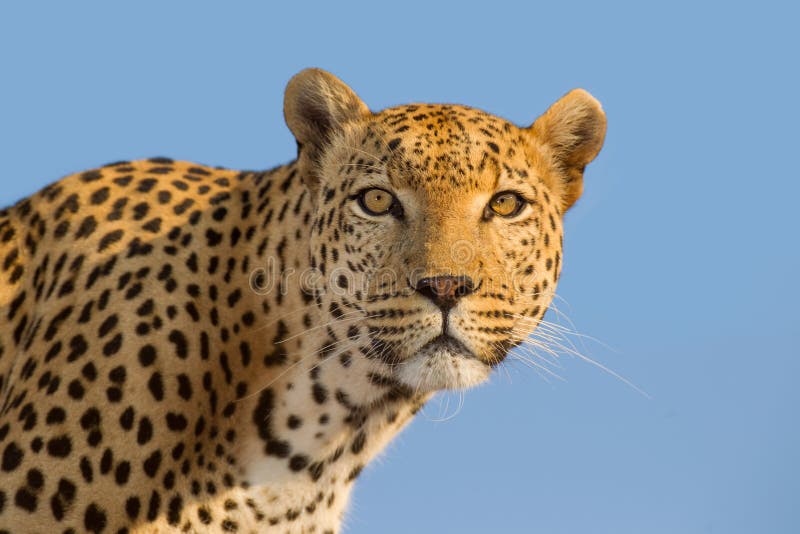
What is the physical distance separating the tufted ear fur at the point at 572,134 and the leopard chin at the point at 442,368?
6.01 feet

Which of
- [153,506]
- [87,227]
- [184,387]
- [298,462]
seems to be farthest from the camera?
[87,227]

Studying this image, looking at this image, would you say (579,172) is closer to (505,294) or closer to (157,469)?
(505,294)

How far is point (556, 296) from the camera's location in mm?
8188

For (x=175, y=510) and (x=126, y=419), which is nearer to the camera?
(x=126, y=419)

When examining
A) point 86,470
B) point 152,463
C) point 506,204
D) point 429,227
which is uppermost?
point 506,204

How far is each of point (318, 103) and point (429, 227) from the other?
1.68 meters

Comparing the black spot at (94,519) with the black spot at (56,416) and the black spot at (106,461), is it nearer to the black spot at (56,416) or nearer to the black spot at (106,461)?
the black spot at (106,461)

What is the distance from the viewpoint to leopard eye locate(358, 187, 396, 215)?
7.66m

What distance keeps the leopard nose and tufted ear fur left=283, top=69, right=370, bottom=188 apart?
5.85ft

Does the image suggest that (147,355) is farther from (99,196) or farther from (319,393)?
(99,196)

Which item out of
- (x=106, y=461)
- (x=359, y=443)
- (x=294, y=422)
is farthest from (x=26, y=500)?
(x=359, y=443)

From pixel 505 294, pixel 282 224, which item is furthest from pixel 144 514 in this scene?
pixel 505 294

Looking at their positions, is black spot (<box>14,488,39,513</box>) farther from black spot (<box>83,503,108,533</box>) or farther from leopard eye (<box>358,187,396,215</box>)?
leopard eye (<box>358,187,396,215</box>)

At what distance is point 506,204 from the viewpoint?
7762 mm
